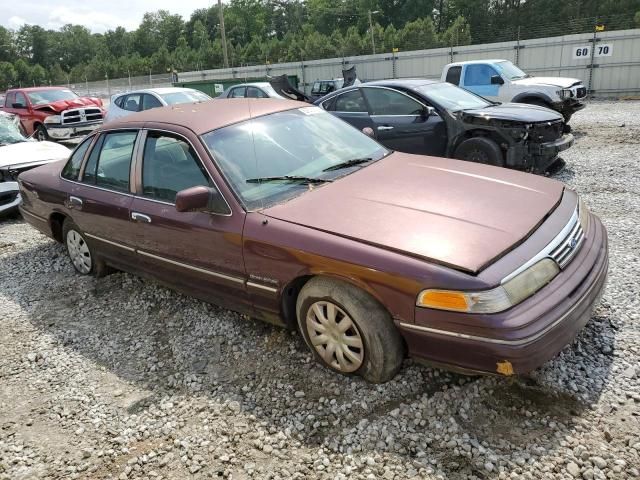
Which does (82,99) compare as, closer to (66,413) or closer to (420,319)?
(66,413)

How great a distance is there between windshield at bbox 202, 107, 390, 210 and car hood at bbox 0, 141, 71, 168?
5.07 metres

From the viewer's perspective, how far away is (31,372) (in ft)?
12.0

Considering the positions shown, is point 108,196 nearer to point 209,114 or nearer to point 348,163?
point 209,114

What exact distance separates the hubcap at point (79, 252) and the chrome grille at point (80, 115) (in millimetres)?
9984

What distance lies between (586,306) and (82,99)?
15.2 meters

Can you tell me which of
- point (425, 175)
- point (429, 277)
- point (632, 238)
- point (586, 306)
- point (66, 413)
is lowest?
point (66, 413)

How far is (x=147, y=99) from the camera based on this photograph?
37.9 feet

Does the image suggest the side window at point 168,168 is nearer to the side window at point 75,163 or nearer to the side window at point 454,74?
the side window at point 75,163

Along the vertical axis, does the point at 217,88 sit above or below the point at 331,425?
above

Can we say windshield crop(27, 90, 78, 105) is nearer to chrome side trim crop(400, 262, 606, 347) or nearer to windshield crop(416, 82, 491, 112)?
windshield crop(416, 82, 491, 112)

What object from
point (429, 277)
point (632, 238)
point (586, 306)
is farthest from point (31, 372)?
point (632, 238)

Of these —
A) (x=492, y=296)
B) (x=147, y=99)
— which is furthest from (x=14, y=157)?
(x=492, y=296)

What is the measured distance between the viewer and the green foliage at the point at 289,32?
137 ft

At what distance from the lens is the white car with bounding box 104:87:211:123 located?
451 inches
